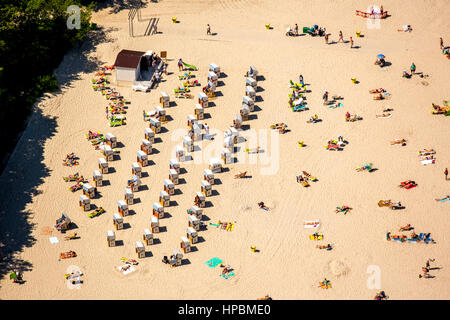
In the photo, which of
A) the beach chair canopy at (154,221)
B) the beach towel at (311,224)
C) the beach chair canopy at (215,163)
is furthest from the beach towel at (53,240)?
the beach towel at (311,224)

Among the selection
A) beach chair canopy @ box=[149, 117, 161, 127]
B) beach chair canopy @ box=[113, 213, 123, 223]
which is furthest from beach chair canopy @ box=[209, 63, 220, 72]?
beach chair canopy @ box=[113, 213, 123, 223]

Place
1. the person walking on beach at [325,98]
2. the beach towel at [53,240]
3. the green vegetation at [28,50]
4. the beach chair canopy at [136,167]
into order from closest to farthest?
the beach towel at [53,240] → the beach chair canopy at [136,167] → the green vegetation at [28,50] → the person walking on beach at [325,98]

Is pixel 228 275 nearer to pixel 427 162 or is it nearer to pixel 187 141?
pixel 187 141

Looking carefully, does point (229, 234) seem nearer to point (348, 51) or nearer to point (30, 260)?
point (30, 260)

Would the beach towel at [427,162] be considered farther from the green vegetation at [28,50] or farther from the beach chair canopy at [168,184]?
the green vegetation at [28,50]
